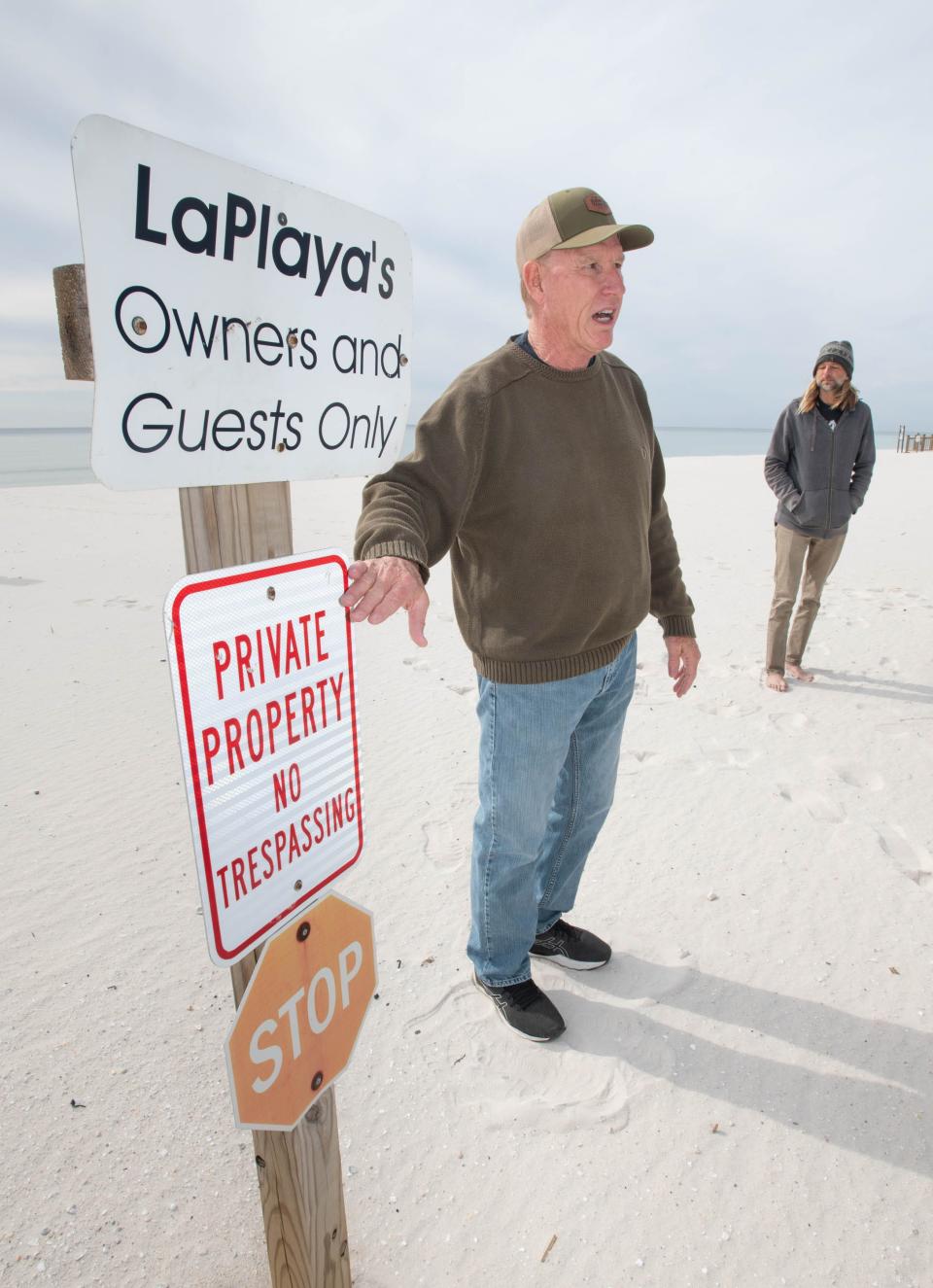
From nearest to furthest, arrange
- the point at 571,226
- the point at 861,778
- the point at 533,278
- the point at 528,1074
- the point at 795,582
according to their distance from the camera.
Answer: the point at 571,226 → the point at 533,278 → the point at 528,1074 → the point at 861,778 → the point at 795,582

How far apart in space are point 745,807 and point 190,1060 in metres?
2.50

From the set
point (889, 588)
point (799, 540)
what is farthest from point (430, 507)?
point (889, 588)

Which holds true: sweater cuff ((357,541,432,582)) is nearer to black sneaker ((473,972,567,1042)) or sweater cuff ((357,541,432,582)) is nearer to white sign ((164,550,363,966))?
white sign ((164,550,363,966))

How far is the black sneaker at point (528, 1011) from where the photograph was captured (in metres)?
2.24

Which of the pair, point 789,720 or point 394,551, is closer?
point 394,551

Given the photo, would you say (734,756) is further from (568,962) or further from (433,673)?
(433,673)

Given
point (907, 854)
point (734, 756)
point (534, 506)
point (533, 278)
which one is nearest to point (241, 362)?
point (534, 506)

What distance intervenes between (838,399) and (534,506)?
11.6 feet

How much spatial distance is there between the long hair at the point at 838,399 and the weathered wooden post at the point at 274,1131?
4.30 m

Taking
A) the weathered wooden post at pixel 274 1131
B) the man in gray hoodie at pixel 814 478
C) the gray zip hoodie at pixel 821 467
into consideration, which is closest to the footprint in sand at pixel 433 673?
the man in gray hoodie at pixel 814 478

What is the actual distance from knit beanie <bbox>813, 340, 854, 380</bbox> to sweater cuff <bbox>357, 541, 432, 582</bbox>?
156 inches

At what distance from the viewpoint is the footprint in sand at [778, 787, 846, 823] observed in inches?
132

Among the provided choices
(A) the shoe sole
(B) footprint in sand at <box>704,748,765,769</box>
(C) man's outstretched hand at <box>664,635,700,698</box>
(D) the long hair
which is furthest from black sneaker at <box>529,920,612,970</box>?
(D) the long hair

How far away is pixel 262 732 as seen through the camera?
1135 mm
